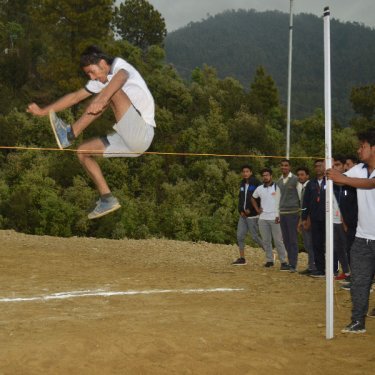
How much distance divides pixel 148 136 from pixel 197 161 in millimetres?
31473

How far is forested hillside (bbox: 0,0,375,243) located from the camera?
28.4 metres

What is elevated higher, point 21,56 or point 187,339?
point 21,56

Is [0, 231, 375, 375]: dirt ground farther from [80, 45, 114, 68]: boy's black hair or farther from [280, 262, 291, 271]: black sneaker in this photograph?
[80, 45, 114, 68]: boy's black hair

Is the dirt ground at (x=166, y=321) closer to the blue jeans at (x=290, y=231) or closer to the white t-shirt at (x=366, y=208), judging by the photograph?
the blue jeans at (x=290, y=231)

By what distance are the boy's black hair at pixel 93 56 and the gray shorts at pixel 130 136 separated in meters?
0.49

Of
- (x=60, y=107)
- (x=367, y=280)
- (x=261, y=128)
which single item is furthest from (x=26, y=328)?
(x=261, y=128)

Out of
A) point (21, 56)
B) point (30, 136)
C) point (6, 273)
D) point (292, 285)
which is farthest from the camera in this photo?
point (21, 56)

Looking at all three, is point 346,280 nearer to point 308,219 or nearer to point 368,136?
point 308,219

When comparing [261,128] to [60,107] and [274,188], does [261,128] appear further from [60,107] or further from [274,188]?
[60,107]

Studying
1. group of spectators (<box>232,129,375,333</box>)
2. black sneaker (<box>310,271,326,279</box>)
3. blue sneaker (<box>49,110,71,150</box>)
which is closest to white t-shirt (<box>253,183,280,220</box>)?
group of spectators (<box>232,129,375,333</box>)

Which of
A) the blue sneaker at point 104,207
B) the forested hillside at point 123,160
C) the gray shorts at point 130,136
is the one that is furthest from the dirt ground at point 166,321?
the forested hillside at point 123,160

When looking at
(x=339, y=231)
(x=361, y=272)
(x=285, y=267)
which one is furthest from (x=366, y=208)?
(x=285, y=267)

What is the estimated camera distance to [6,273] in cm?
1048

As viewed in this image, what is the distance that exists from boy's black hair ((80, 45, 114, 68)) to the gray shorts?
19.3 inches
